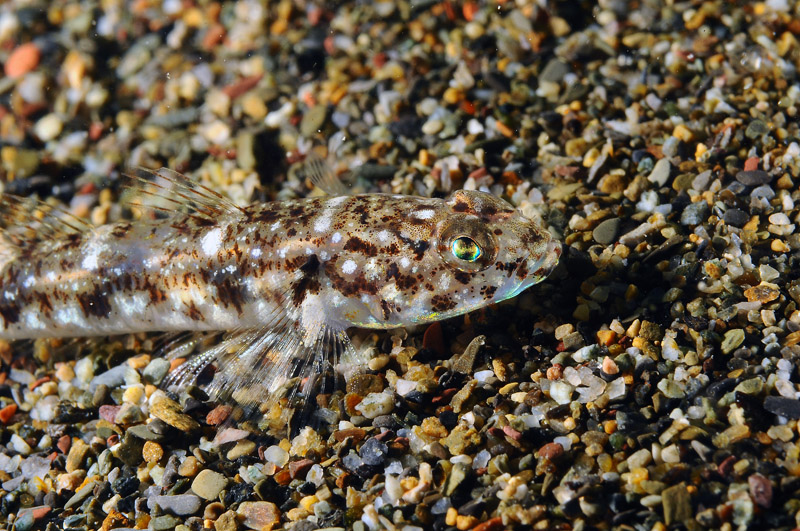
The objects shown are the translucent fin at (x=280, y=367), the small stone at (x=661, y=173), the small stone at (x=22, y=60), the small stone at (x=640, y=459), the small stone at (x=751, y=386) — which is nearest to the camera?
the small stone at (x=640, y=459)

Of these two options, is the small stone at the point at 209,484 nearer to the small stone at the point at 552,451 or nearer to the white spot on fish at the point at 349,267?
the white spot on fish at the point at 349,267

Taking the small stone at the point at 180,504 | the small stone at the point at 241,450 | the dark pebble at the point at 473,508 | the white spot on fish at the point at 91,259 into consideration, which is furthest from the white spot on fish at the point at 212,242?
the dark pebble at the point at 473,508

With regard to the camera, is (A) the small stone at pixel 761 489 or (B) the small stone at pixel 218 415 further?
(B) the small stone at pixel 218 415

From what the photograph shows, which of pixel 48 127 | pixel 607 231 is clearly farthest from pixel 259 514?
pixel 48 127

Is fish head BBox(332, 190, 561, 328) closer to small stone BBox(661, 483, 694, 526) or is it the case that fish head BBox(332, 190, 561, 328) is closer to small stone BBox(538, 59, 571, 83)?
small stone BBox(661, 483, 694, 526)

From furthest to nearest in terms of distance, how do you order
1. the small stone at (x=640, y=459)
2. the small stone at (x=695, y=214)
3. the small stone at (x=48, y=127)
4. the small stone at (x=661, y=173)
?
the small stone at (x=48, y=127) < the small stone at (x=661, y=173) < the small stone at (x=695, y=214) < the small stone at (x=640, y=459)

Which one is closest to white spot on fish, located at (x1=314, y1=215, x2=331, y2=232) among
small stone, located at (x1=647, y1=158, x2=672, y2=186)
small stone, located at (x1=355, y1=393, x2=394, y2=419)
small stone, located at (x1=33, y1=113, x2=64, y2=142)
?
small stone, located at (x1=355, y1=393, x2=394, y2=419)

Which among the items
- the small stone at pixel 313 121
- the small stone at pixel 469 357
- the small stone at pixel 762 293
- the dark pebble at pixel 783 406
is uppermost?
the small stone at pixel 313 121
